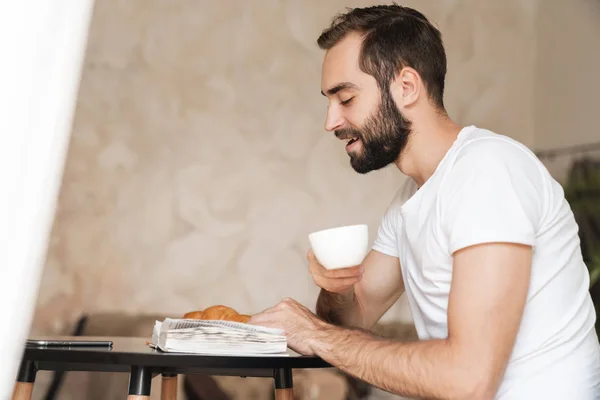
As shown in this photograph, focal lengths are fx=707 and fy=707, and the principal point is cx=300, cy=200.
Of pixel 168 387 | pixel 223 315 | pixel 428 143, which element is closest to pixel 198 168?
pixel 168 387

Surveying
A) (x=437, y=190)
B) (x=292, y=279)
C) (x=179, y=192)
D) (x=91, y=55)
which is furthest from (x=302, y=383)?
(x=437, y=190)

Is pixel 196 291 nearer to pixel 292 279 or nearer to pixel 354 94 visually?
pixel 292 279

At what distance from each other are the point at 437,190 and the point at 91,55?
205 centimetres

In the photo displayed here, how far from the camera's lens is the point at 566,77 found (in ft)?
11.2

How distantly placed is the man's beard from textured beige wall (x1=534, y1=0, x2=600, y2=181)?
1.84 m

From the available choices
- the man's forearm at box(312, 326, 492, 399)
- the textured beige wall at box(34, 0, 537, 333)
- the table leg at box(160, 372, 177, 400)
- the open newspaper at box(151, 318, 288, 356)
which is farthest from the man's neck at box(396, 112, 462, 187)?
the textured beige wall at box(34, 0, 537, 333)

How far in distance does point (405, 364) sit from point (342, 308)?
55cm

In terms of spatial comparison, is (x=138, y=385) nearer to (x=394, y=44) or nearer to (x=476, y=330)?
(x=476, y=330)

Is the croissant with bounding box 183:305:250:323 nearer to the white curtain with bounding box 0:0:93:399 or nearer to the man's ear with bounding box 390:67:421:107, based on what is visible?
the man's ear with bounding box 390:67:421:107

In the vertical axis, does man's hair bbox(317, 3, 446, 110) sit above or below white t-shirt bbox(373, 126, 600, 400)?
above

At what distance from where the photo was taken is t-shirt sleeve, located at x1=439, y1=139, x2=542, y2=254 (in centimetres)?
120

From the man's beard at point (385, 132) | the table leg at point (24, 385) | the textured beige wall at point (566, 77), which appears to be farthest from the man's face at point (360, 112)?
the textured beige wall at point (566, 77)

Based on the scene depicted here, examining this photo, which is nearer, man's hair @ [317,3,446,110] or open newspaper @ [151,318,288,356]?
open newspaper @ [151,318,288,356]

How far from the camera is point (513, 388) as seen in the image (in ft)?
4.07
